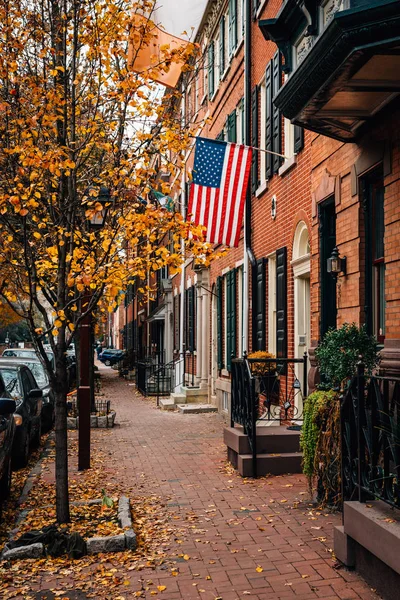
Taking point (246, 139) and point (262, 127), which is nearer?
point (262, 127)

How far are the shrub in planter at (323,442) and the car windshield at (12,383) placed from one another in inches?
229

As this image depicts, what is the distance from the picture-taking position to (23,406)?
11148 mm

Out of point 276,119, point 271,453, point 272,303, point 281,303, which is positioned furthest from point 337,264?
point 276,119

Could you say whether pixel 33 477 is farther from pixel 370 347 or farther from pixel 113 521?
pixel 370 347

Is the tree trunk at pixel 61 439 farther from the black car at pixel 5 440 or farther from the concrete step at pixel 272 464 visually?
the concrete step at pixel 272 464

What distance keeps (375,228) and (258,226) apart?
6755mm

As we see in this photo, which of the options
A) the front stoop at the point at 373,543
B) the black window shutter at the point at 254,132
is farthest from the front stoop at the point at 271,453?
the black window shutter at the point at 254,132

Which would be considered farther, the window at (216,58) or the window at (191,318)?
the window at (191,318)

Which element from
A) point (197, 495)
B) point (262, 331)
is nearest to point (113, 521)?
point (197, 495)

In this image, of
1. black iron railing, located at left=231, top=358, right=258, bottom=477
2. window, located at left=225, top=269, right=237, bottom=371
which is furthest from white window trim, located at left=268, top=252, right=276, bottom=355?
black iron railing, located at left=231, top=358, right=258, bottom=477

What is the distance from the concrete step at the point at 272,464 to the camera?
9.09 m

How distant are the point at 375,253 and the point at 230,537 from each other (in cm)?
343

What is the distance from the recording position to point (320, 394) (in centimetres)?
731

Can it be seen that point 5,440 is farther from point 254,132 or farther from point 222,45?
point 222,45
